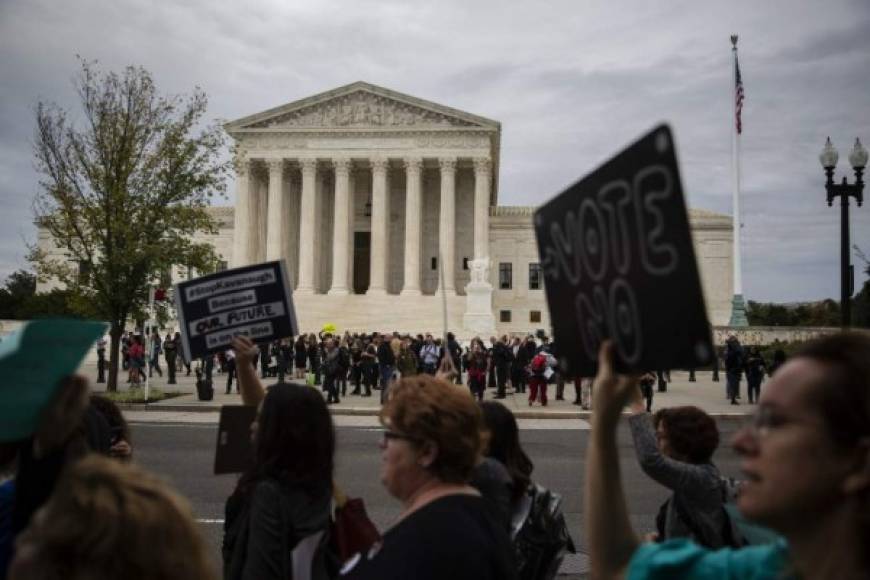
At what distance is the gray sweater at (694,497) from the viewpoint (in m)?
3.63

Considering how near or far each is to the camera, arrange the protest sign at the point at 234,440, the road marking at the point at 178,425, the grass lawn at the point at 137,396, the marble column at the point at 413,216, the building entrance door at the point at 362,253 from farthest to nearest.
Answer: the building entrance door at the point at 362,253, the marble column at the point at 413,216, the grass lawn at the point at 137,396, the road marking at the point at 178,425, the protest sign at the point at 234,440

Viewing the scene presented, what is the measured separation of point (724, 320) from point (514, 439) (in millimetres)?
61650

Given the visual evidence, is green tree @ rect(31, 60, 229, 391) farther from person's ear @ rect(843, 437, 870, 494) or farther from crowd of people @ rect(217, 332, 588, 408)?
person's ear @ rect(843, 437, 870, 494)

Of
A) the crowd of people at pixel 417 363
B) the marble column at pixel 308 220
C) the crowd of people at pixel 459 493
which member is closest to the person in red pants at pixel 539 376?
the crowd of people at pixel 417 363

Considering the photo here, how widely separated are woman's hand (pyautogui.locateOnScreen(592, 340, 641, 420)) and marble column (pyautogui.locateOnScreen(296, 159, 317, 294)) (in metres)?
54.6

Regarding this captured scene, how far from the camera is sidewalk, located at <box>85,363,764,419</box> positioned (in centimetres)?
1959

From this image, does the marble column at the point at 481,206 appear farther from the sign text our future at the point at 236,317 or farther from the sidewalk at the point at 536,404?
the sign text our future at the point at 236,317

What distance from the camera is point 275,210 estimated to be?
5653 cm

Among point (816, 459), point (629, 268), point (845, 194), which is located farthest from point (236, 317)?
point (845, 194)

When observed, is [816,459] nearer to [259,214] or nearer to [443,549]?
[443,549]

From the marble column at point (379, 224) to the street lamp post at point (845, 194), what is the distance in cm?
4095

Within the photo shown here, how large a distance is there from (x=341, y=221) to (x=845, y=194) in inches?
1720

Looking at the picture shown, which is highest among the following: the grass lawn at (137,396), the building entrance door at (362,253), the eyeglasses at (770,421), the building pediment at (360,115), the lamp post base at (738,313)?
the building pediment at (360,115)

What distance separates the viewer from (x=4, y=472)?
2.72 metres
